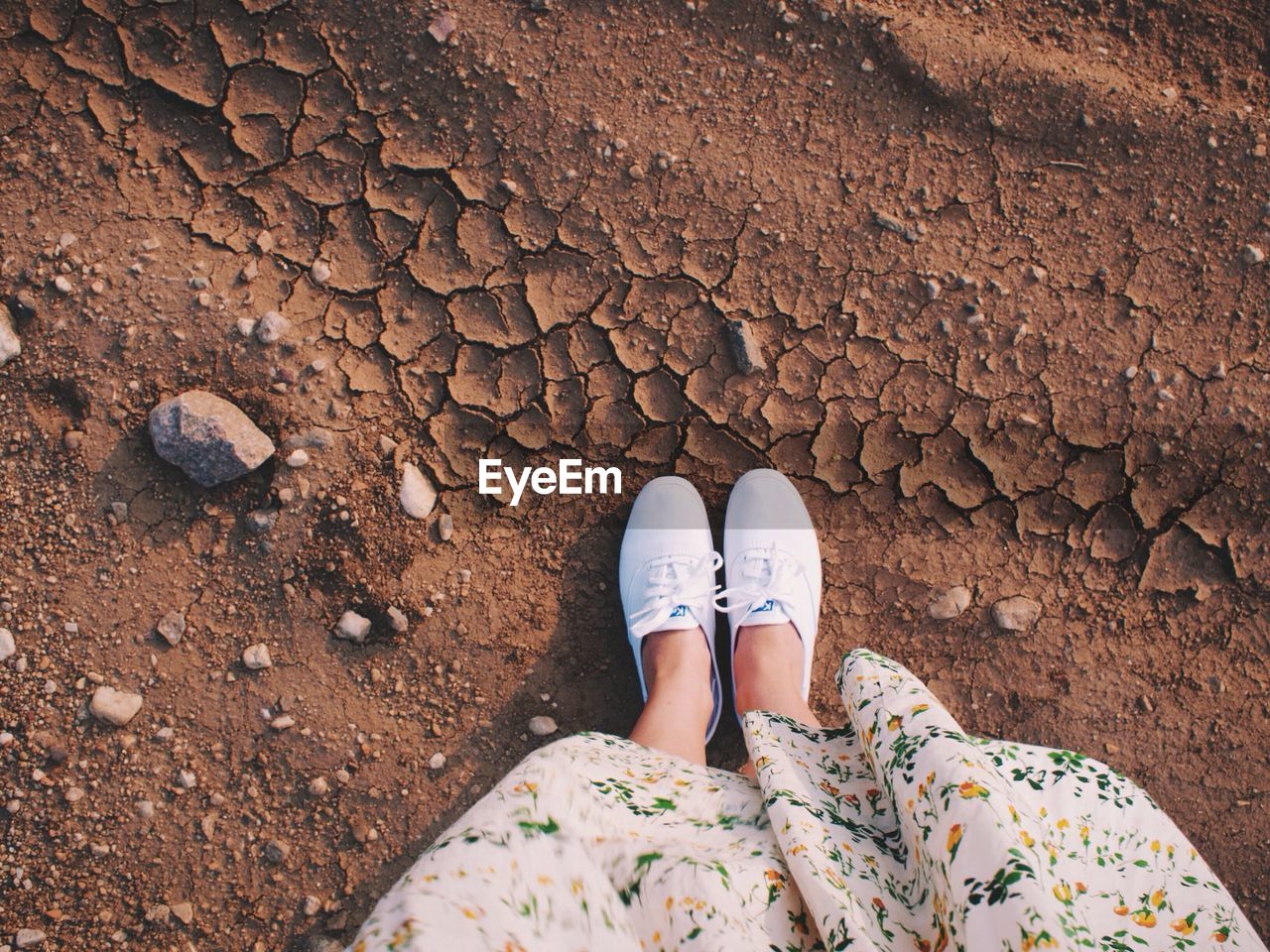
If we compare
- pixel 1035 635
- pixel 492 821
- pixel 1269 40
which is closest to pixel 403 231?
pixel 492 821

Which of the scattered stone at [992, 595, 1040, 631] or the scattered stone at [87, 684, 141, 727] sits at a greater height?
the scattered stone at [992, 595, 1040, 631]

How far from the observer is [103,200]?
82.1 inches

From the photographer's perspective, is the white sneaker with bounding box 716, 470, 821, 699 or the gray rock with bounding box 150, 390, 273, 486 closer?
the gray rock with bounding box 150, 390, 273, 486

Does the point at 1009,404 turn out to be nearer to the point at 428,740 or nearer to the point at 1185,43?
the point at 1185,43

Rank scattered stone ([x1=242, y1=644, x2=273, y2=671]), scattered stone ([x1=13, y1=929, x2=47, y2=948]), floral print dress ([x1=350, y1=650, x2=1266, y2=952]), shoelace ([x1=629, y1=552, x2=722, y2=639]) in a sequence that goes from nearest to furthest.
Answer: floral print dress ([x1=350, y1=650, x2=1266, y2=952]) < scattered stone ([x1=13, y1=929, x2=47, y2=948]) < scattered stone ([x1=242, y1=644, x2=273, y2=671]) < shoelace ([x1=629, y1=552, x2=722, y2=639])

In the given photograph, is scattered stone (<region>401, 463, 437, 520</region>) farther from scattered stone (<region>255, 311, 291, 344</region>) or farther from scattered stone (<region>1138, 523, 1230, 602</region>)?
scattered stone (<region>1138, 523, 1230, 602</region>)

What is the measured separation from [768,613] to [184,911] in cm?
164

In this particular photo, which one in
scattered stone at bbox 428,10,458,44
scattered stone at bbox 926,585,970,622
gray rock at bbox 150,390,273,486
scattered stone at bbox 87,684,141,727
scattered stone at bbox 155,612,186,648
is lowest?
scattered stone at bbox 87,684,141,727

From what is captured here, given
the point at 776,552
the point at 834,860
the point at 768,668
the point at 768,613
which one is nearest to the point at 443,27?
the point at 776,552

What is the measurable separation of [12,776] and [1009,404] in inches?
107

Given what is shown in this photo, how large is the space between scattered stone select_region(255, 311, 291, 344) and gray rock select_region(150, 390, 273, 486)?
0.19 meters

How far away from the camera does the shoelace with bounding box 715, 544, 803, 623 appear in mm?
2178

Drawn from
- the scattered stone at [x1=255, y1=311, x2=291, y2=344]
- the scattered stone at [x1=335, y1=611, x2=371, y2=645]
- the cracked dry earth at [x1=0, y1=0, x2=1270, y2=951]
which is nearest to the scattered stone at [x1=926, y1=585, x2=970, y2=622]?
the cracked dry earth at [x1=0, y1=0, x2=1270, y2=951]

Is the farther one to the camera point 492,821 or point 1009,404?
point 1009,404
